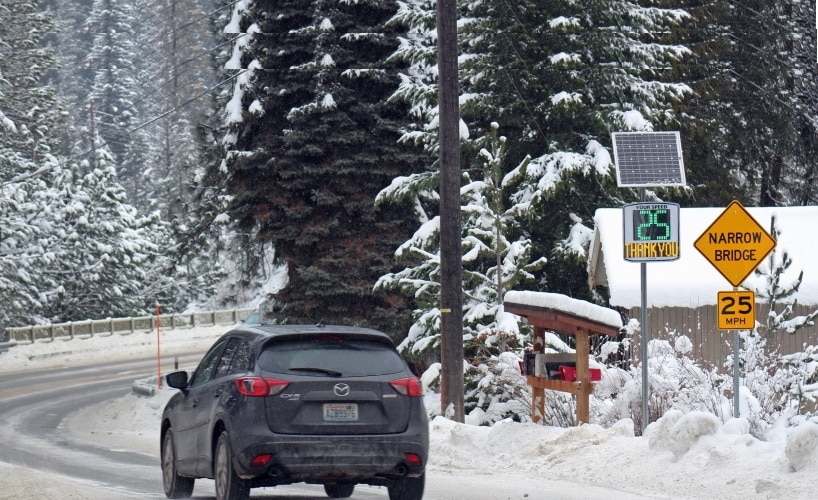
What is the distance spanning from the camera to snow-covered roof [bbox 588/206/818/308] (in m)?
22.5

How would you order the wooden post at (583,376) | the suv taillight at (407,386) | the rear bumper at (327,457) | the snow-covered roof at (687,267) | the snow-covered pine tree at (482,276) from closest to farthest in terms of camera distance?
the rear bumper at (327,457), the suv taillight at (407,386), the wooden post at (583,376), the snow-covered pine tree at (482,276), the snow-covered roof at (687,267)

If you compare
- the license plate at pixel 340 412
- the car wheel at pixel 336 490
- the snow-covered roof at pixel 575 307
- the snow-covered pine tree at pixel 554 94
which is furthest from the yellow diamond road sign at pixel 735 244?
the snow-covered pine tree at pixel 554 94

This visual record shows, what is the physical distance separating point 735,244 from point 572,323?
2065mm

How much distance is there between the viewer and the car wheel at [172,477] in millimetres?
12320

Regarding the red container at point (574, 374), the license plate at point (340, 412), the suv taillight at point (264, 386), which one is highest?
the suv taillight at point (264, 386)

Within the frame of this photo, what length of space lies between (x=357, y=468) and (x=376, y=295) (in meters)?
20.0

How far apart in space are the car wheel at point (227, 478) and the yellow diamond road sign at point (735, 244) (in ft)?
20.7

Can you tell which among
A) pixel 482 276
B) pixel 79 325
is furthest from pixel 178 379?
pixel 79 325

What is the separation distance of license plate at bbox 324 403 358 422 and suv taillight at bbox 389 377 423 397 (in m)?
0.39

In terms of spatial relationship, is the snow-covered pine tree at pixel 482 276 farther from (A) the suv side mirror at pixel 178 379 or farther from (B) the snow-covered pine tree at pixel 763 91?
(B) the snow-covered pine tree at pixel 763 91

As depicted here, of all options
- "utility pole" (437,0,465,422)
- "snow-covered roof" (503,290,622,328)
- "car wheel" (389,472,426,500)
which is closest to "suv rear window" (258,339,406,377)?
"car wheel" (389,472,426,500)

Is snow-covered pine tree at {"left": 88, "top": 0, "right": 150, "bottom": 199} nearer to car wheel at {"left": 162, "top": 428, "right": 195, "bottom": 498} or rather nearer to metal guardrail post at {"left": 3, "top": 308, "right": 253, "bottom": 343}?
metal guardrail post at {"left": 3, "top": 308, "right": 253, "bottom": 343}

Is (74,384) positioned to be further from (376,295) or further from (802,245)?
(802,245)

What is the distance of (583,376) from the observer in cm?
1506
